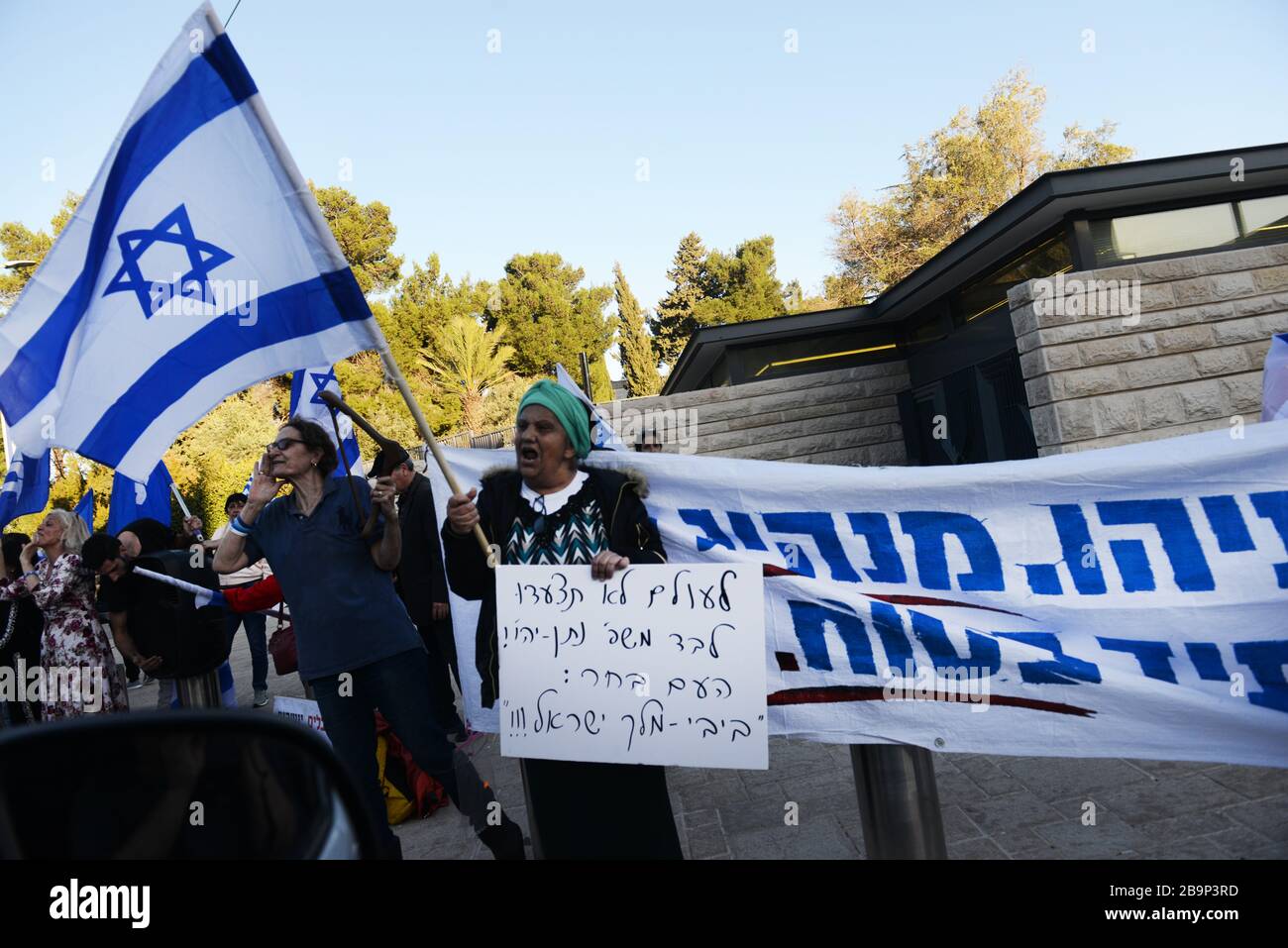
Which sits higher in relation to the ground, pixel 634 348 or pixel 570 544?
pixel 634 348

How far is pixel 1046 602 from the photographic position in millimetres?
2492

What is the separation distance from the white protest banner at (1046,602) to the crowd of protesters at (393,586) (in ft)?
1.95

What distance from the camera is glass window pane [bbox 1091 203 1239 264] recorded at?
26.6 ft

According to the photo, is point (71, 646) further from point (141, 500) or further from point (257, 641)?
point (257, 641)

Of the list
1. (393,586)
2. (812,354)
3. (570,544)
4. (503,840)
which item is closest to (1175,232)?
(812,354)

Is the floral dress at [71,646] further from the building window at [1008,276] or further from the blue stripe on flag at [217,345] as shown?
the building window at [1008,276]

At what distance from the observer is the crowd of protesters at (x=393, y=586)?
2697 millimetres

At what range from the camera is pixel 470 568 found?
2957mm

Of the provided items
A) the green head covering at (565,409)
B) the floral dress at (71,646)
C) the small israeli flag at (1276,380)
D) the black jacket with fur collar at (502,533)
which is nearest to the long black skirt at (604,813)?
the black jacket with fur collar at (502,533)

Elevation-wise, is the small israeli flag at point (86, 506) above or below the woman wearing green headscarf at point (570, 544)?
above

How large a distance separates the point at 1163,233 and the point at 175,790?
965cm
